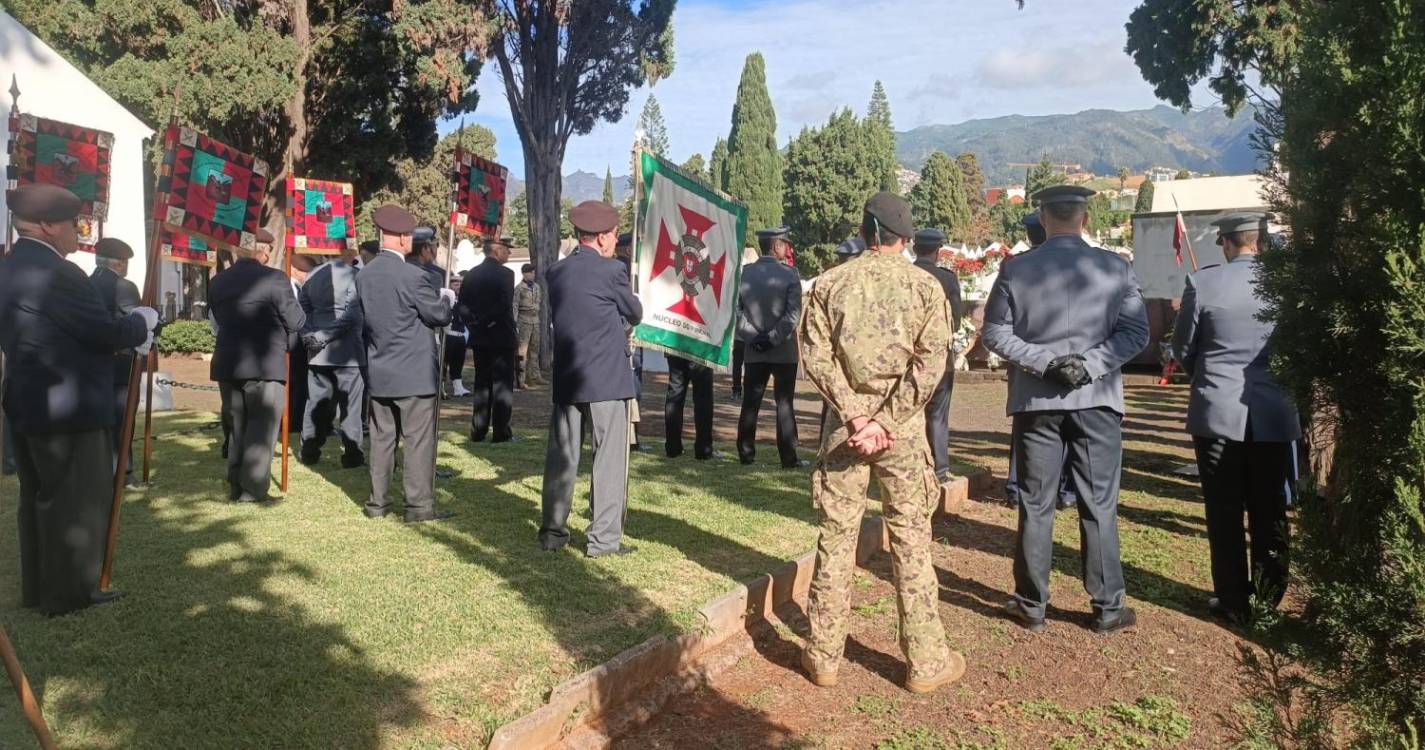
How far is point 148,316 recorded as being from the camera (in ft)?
17.3

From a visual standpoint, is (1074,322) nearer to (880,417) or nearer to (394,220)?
(880,417)

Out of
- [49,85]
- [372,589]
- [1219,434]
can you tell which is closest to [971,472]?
[1219,434]

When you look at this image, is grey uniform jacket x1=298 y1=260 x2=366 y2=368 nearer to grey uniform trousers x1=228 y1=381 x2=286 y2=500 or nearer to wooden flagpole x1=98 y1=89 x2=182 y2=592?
grey uniform trousers x1=228 y1=381 x2=286 y2=500

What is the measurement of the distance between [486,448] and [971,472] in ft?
16.6

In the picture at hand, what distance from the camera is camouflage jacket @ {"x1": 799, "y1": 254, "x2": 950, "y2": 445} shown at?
4.38 metres

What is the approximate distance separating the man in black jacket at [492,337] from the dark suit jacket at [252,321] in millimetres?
3341

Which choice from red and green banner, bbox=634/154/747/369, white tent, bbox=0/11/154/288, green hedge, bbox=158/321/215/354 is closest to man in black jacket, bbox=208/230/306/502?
red and green banner, bbox=634/154/747/369

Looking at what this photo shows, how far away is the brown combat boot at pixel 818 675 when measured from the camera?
4578 millimetres

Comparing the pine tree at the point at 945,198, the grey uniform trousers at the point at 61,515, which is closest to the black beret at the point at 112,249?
the grey uniform trousers at the point at 61,515

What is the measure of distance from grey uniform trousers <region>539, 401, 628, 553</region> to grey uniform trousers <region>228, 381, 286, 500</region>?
2.64 metres

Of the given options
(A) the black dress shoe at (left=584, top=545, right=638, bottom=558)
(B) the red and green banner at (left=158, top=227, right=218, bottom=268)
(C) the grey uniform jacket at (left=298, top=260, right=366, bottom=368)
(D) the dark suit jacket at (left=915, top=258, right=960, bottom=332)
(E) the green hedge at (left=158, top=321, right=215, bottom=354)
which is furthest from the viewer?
(E) the green hedge at (left=158, top=321, right=215, bottom=354)

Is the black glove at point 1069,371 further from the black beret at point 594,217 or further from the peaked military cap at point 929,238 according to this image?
the peaked military cap at point 929,238

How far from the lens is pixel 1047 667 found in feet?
15.8

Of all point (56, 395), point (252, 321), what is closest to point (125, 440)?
point (56, 395)
